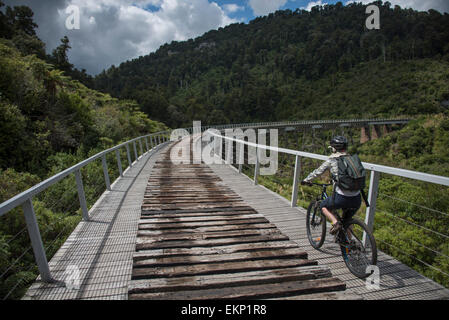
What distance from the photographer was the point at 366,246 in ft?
9.16

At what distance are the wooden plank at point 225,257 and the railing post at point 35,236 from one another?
0.86 m

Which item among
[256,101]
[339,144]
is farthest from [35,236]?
[256,101]

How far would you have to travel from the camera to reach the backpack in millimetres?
2643

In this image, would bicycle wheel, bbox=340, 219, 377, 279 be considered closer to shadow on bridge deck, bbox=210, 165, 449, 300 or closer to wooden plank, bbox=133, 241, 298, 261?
shadow on bridge deck, bbox=210, 165, 449, 300

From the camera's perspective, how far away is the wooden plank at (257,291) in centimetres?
242

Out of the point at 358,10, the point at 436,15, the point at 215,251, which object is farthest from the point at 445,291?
the point at 358,10

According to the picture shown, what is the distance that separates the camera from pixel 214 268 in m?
2.88

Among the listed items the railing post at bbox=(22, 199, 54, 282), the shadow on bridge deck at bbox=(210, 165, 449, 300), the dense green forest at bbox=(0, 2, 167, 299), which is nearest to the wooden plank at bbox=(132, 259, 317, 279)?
the shadow on bridge deck at bbox=(210, 165, 449, 300)

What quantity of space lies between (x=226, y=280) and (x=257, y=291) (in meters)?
0.34

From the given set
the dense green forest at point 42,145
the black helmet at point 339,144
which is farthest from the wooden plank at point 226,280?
the dense green forest at point 42,145

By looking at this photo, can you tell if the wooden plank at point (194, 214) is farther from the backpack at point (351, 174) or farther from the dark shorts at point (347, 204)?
the backpack at point (351, 174)

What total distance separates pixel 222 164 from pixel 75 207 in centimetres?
564

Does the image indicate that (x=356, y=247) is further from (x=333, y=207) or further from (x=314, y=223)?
(x=314, y=223)

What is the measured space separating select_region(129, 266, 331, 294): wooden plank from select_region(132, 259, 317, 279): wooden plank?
59 millimetres
